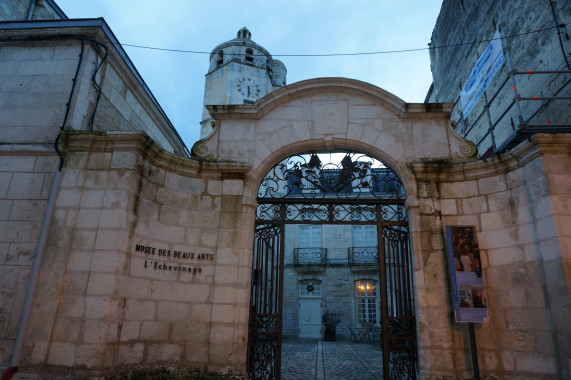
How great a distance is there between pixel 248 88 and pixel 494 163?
2193cm

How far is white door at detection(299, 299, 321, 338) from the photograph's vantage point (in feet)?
59.4

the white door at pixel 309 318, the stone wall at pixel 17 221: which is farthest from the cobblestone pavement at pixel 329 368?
the white door at pixel 309 318

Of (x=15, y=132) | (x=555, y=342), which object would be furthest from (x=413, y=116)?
(x=15, y=132)

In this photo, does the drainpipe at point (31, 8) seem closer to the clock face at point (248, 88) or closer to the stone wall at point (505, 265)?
the stone wall at point (505, 265)

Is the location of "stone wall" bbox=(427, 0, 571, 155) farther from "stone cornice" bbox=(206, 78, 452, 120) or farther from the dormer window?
the dormer window

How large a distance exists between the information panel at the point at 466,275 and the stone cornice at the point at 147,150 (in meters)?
2.96

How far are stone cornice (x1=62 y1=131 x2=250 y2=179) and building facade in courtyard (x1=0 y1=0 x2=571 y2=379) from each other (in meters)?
0.02

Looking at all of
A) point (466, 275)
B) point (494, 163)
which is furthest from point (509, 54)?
point (466, 275)

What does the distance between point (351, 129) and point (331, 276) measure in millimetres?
13983

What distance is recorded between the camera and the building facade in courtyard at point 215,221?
4.39m

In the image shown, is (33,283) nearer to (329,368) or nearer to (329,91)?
(329,91)

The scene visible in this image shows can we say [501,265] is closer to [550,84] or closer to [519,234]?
[519,234]

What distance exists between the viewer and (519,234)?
4883 millimetres

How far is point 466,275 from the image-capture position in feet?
15.4
